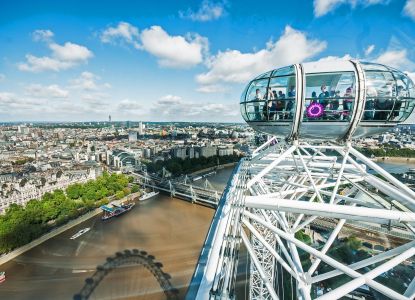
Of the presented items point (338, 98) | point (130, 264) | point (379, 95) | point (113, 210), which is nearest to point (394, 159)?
point (113, 210)

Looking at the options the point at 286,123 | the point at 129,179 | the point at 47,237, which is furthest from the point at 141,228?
the point at 286,123

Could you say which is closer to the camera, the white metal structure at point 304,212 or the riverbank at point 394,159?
the white metal structure at point 304,212

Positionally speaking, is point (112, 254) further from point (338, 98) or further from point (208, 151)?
point (208, 151)

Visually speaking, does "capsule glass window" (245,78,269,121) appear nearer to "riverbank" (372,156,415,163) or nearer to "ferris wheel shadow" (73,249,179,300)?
"ferris wheel shadow" (73,249,179,300)

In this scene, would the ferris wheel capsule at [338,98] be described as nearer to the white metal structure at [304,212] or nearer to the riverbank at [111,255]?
the white metal structure at [304,212]

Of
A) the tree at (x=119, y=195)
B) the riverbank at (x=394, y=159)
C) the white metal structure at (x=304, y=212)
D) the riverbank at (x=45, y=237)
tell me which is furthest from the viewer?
the riverbank at (x=394, y=159)

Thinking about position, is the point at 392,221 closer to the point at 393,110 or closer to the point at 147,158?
the point at 393,110

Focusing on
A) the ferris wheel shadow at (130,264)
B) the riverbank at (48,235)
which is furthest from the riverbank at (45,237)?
the ferris wheel shadow at (130,264)
